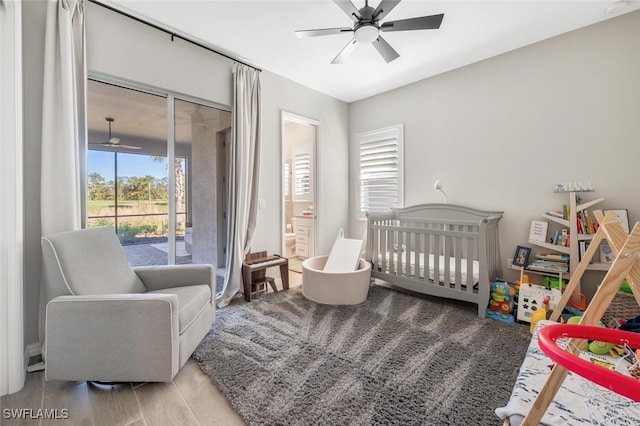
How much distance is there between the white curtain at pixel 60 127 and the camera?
1887mm

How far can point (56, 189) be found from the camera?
6.31 feet

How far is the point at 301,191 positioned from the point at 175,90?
2671 millimetres

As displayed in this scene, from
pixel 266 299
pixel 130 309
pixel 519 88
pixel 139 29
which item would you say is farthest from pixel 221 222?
pixel 519 88

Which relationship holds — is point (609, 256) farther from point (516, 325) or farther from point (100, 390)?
point (100, 390)

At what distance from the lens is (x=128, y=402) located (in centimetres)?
146

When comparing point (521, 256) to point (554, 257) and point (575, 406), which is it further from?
point (575, 406)

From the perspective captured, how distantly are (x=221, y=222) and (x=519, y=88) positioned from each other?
3520 millimetres

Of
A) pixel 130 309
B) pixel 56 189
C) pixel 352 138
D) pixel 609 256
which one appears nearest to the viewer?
pixel 130 309

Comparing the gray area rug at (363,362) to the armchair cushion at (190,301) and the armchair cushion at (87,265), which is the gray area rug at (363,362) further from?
the armchair cushion at (87,265)

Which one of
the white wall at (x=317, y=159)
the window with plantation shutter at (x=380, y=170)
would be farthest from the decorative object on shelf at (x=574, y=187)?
the white wall at (x=317, y=159)

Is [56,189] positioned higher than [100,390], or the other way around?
[56,189]

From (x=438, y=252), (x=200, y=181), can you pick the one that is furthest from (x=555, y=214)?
(x=200, y=181)

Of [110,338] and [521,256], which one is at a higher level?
[521,256]

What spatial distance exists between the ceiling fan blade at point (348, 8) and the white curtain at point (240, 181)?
4.97ft
